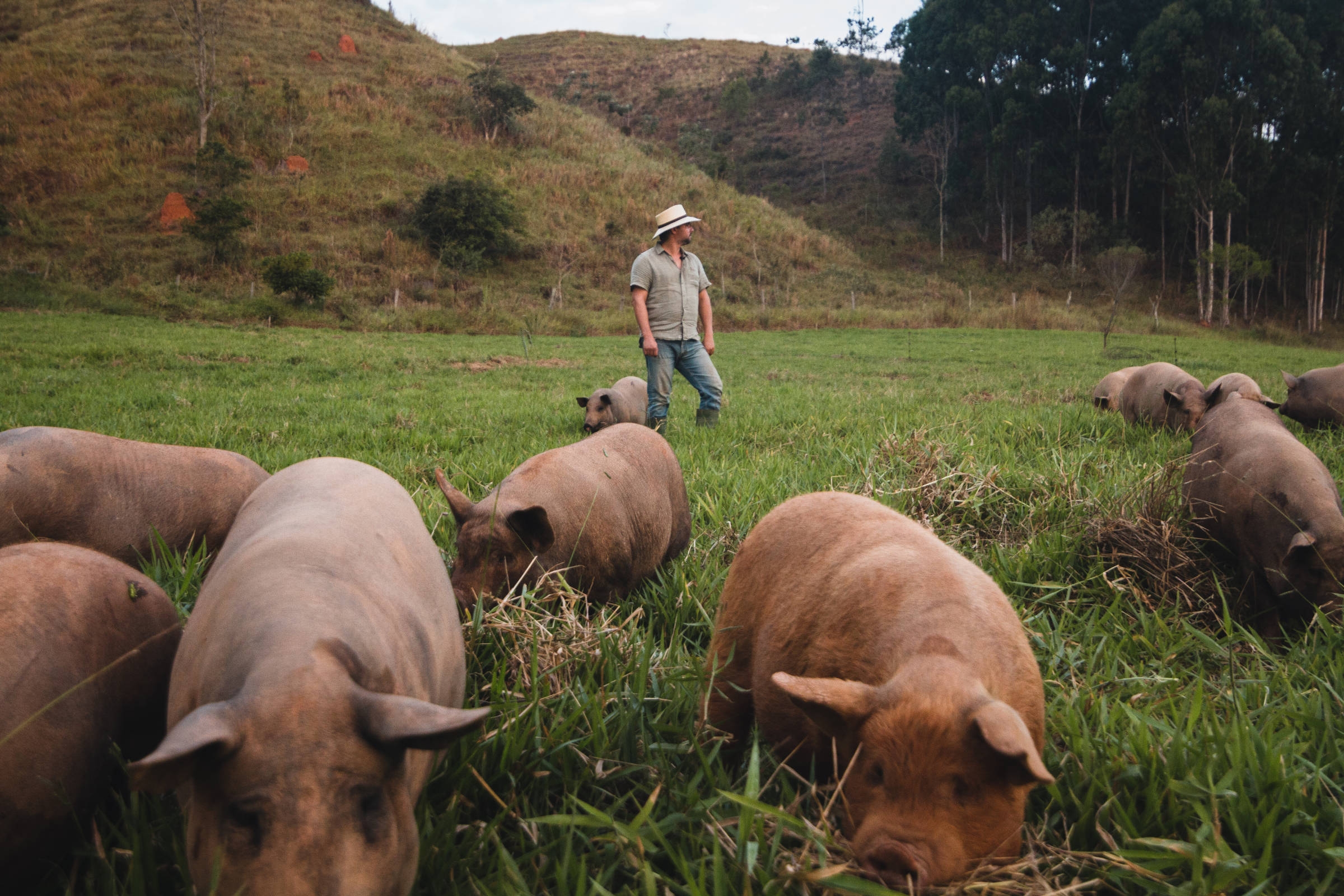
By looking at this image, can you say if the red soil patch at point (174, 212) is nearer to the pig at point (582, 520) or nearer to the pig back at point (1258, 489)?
the pig at point (582, 520)

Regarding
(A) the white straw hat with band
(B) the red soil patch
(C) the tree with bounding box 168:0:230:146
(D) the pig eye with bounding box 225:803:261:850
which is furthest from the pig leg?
(C) the tree with bounding box 168:0:230:146

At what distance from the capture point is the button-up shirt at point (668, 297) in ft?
29.0

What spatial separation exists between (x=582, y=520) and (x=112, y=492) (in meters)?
2.44

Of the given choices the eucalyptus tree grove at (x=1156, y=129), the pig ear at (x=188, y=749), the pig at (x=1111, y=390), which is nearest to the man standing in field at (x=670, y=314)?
the pig at (x=1111, y=390)

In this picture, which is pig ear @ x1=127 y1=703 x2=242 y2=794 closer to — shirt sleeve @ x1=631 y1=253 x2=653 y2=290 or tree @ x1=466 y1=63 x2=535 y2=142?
shirt sleeve @ x1=631 y1=253 x2=653 y2=290

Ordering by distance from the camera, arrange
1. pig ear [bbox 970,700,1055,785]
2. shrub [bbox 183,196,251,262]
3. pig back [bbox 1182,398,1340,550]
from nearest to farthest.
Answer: pig ear [bbox 970,700,1055,785]
pig back [bbox 1182,398,1340,550]
shrub [bbox 183,196,251,262]

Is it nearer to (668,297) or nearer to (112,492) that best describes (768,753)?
(112,492)

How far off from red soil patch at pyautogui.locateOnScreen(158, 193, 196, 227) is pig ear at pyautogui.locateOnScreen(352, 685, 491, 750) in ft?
116

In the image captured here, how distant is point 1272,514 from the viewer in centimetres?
430

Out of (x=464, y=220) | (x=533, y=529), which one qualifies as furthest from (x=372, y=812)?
(x=464, y=220)

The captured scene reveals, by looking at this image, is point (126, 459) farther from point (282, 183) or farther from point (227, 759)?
point (282, 183)

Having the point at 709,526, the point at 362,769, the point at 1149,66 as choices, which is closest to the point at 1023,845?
the point at 362,769

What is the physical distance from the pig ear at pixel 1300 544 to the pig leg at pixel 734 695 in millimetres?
3260

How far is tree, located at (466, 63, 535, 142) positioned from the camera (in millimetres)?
42469
